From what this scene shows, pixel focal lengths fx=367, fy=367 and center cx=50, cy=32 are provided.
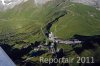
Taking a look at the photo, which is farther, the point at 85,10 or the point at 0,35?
the point at 0,35

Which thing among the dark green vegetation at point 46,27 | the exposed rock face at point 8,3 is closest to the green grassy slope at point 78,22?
the dark green vegetation at point 46,27

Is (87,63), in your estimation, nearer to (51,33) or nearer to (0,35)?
(51,33)

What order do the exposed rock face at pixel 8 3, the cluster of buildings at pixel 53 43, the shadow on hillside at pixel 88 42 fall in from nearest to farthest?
the shadow on hillside at pixel 88 42 < the cluster of buildings at pixel 53 43 < the exposed rock face at pixel 8 3

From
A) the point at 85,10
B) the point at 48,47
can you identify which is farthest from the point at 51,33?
the point at 85,10

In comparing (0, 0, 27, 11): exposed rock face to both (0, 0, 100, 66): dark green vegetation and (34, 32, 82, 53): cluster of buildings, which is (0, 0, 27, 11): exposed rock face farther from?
(34, 32, 82, 53): cluster of buildings

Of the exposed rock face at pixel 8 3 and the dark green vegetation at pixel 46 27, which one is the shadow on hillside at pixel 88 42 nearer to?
the dark green vegetation at pixel 46 27

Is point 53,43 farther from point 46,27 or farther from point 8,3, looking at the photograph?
point 8,3

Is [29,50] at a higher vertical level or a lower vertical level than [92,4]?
lower

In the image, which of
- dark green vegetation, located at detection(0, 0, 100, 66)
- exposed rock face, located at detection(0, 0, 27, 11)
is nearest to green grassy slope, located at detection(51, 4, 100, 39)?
dark green vegetation, located at detection(0, 0, 100, 66)
